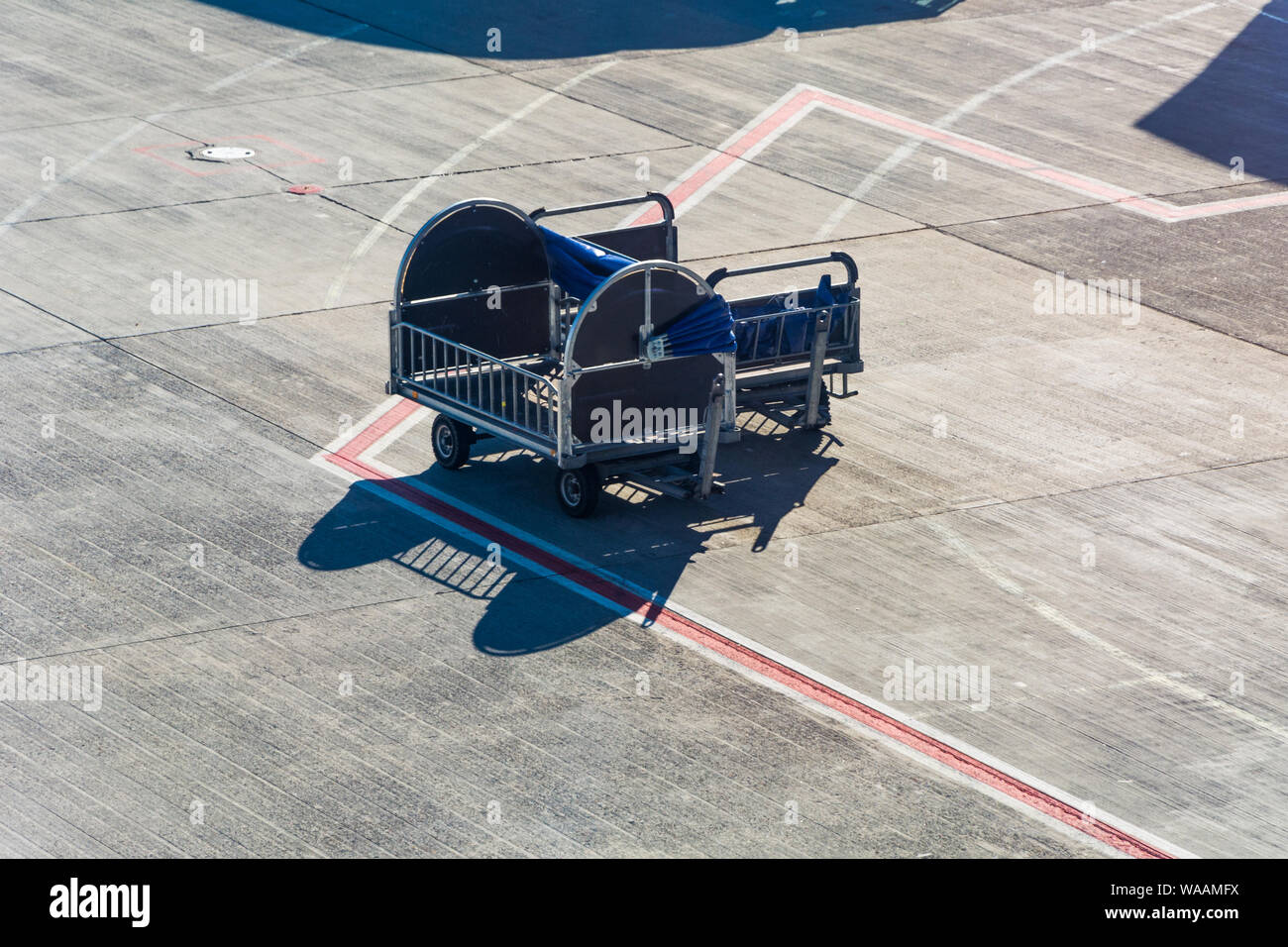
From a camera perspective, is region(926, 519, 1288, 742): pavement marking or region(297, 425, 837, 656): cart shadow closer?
region(926, 519, 1288, 742): pavement marking

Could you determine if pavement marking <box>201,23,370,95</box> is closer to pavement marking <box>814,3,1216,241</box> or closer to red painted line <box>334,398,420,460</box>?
pavement marking <box>814,3,1216,241</box>

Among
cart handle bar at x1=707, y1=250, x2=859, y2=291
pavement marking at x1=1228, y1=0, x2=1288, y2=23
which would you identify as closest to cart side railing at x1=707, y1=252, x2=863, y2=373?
cart handle bar at x1=707, y1=250, x2=859, y2=291

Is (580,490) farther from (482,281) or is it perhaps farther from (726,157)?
(726,157)

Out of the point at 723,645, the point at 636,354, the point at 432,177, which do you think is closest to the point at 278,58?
the point at 432,177

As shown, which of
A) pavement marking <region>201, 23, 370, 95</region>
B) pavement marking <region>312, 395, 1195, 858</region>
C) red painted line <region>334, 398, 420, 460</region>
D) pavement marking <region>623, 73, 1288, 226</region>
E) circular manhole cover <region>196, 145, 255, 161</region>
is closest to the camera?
pavement marking <region>312, 395, 1195, 858</region>

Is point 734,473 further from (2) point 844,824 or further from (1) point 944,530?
(2) point 844,824

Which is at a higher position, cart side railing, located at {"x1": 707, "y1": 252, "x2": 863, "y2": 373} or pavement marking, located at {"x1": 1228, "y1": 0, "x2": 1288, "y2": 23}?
pavement marking, located at {"x1": 1228, "y1": 0, "x2": 1288, "y2": 23}

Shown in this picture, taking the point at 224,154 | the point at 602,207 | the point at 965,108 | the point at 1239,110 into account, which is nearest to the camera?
the point at 602,207
